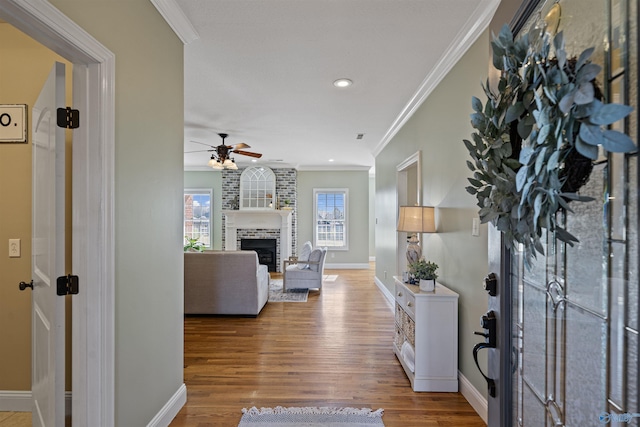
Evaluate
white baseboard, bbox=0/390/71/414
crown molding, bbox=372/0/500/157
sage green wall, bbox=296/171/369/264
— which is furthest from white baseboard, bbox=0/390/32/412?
sage green wall, bbox=296/171/369/264

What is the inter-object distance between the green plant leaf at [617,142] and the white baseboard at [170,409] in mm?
2386

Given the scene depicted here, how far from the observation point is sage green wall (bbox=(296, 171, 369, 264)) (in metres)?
8.76

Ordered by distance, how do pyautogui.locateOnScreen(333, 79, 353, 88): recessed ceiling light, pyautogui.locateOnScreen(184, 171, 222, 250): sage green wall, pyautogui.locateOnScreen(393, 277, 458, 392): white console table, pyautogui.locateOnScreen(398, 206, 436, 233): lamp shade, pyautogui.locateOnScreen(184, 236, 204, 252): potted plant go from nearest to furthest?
pyautogui.locateOnScreen(393, 277, 458, 392): white console table
pyautogui.locateOnScreen(398, 206, 436, 233): lamp shade
pyautogui.locateOnScreen(333, 79, 353, 88): recessed ceiling light
pyautogui.locateOnScreen(184, 236, 204, 252): potted plant
pyautogui.locateOnScreen(184, 171, 222, 250): sage green wall

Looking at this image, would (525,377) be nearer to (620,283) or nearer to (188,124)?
(620,283)

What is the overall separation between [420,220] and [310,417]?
6.17ft

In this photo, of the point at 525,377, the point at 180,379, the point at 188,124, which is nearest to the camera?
the point at 525,377

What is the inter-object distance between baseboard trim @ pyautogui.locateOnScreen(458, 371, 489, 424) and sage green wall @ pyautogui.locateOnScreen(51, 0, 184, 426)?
2.09 m

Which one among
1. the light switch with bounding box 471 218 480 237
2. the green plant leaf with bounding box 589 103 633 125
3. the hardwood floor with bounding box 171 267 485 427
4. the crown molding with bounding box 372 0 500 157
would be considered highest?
the crown molding with bounding box 372 0 500 157

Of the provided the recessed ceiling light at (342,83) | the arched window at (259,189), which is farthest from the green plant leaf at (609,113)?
the arched window at (259,189)

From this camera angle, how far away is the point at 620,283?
544 millimetres

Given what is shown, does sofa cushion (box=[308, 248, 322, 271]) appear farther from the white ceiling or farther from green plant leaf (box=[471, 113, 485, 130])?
green plant leaf (box=[471, 113, 485, 130])

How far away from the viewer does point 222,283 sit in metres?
4.40

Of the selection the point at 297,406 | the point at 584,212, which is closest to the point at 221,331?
the point at 297,406

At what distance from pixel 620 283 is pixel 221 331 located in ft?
13.1
